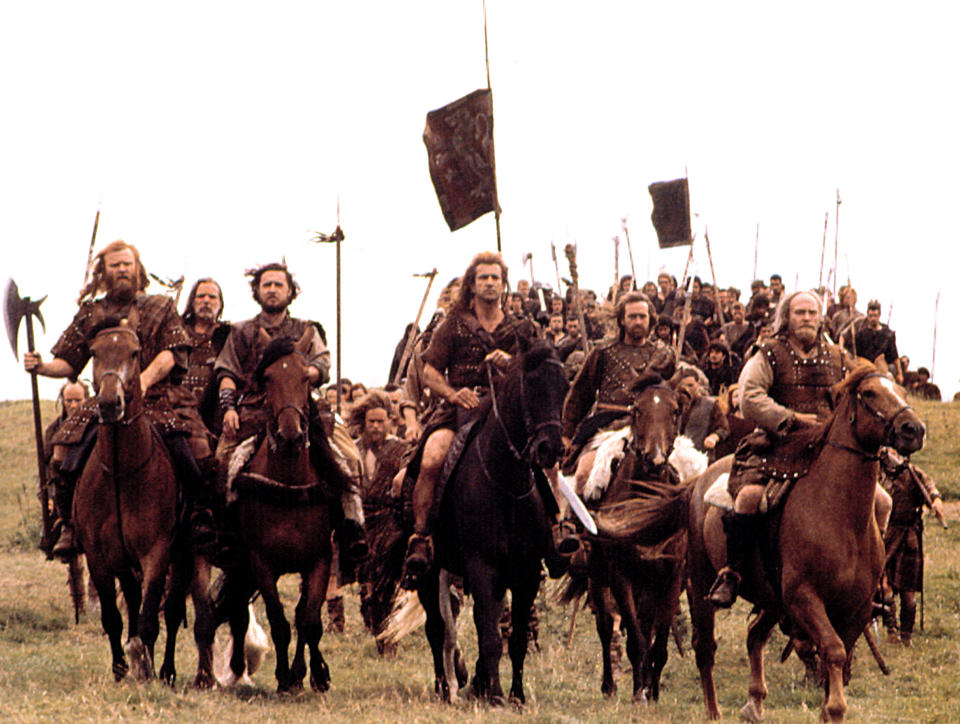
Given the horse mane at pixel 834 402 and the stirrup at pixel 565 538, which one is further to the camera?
the stirrup at pixel 565 538

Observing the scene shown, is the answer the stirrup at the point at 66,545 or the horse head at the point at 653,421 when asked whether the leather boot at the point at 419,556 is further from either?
the stirrup at the point at 66,545

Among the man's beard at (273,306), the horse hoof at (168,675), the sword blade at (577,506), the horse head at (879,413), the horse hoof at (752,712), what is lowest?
the horse hoof at (752,712)

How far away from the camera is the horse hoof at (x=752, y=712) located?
11.2m

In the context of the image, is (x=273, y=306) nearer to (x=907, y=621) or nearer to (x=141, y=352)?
(x=141, y=352)

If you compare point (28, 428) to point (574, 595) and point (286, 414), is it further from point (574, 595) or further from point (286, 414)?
point (286, 414)

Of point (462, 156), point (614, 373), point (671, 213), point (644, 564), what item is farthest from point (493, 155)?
point (671, 213)

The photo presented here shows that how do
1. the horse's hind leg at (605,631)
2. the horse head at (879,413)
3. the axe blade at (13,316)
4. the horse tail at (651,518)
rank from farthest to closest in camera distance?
1. the axe blade at (13,316)
2. the horse's hind leg at (605,631)
3. the horse tail at (651,518)
4. the horse head at (879,413)

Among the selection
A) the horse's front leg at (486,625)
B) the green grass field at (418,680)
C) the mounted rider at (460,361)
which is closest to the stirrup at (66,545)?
the green grass field at (418,680)

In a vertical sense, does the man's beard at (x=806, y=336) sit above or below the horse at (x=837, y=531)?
above

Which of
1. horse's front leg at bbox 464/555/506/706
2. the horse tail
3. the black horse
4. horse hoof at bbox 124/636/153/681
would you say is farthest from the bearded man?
the horse tail

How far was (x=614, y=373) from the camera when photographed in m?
13.6

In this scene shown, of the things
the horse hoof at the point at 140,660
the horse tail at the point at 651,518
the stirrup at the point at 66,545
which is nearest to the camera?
the horse hoof at the point at 140,660

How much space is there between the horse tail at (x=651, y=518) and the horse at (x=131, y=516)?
10.8 ft

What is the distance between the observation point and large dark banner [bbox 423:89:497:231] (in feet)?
51.2
